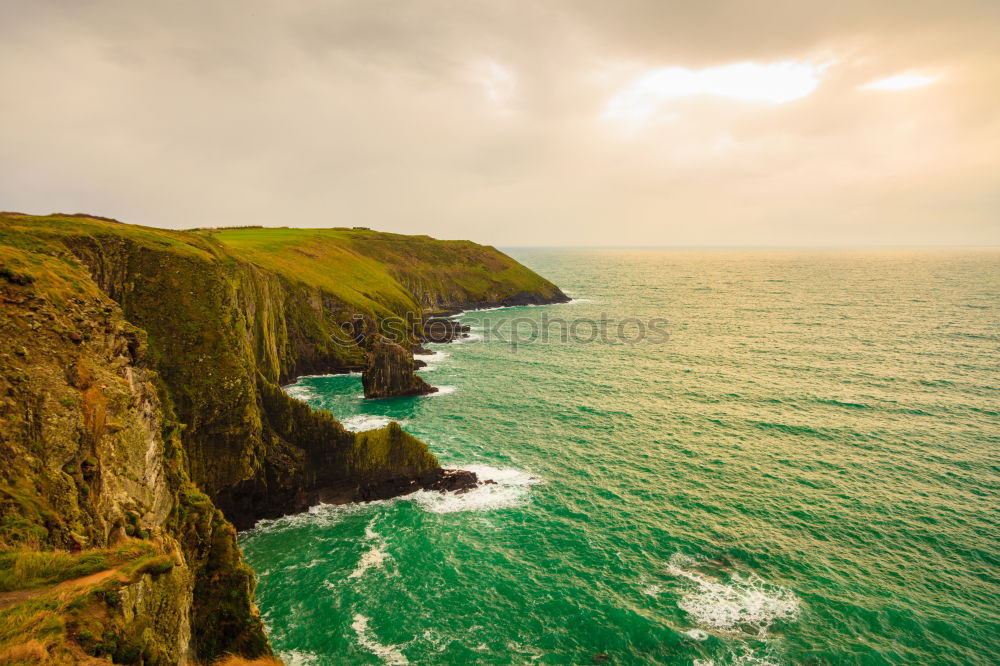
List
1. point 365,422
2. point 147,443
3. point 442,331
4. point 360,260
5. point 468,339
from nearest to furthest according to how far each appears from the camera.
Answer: point 147,443 → point 365,422 → point 468,339 → point 442,331 → point 360,260

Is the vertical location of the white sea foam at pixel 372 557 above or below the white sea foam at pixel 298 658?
above

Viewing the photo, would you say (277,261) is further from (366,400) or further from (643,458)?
(643,458)

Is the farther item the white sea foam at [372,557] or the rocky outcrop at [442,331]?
the rocky outcrop at [442,331]

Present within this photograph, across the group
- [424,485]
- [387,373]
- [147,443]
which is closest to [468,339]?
[387,373]

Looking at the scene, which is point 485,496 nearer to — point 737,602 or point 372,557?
point 372,557

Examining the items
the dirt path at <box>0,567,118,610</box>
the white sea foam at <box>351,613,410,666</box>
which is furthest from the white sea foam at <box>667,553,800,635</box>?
the dirt path at <box>0,567,118,610</box>

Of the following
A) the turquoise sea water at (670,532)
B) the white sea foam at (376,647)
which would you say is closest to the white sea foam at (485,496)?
the turquoise sea water at (670,532)

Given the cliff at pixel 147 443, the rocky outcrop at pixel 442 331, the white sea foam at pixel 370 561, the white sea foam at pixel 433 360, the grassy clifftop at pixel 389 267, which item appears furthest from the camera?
the rocky outcrop at pixel 442 331

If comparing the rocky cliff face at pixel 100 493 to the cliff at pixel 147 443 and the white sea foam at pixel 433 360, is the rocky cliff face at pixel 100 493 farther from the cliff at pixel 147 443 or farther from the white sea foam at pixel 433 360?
the white sea foam at pixel 433 360
